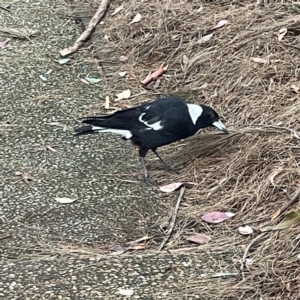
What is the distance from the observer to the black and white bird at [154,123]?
15.1 feet

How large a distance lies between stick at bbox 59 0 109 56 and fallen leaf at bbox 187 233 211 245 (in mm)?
2907

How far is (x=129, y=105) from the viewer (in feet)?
18.4

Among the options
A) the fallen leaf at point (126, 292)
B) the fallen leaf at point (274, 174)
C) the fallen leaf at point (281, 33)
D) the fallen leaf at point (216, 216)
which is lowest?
the fallen leaf at point (281, 33)

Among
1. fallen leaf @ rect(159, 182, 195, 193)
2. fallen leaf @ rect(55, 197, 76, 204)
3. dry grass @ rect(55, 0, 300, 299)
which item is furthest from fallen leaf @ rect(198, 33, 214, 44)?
fallen leaf @ rect(55, 197, 76, 204)

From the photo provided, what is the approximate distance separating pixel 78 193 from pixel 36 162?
1.64ft

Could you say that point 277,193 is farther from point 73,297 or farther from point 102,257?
point 73,297

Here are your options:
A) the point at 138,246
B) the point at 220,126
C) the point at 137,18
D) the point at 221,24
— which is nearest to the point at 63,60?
the point at 137,18

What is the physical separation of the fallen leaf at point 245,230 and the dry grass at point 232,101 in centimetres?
5

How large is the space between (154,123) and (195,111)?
28 cm

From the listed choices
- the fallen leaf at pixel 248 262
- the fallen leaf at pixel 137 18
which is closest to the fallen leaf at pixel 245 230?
the fallen leaf at pixel 248 262

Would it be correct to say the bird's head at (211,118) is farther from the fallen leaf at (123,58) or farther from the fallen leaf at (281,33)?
the fallen leaf at (123,58)

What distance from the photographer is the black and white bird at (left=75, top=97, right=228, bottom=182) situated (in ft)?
15.1

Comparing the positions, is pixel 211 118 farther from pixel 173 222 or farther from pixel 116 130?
pixel 173 222

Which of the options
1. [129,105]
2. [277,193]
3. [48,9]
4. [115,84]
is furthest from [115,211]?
[48,9]
